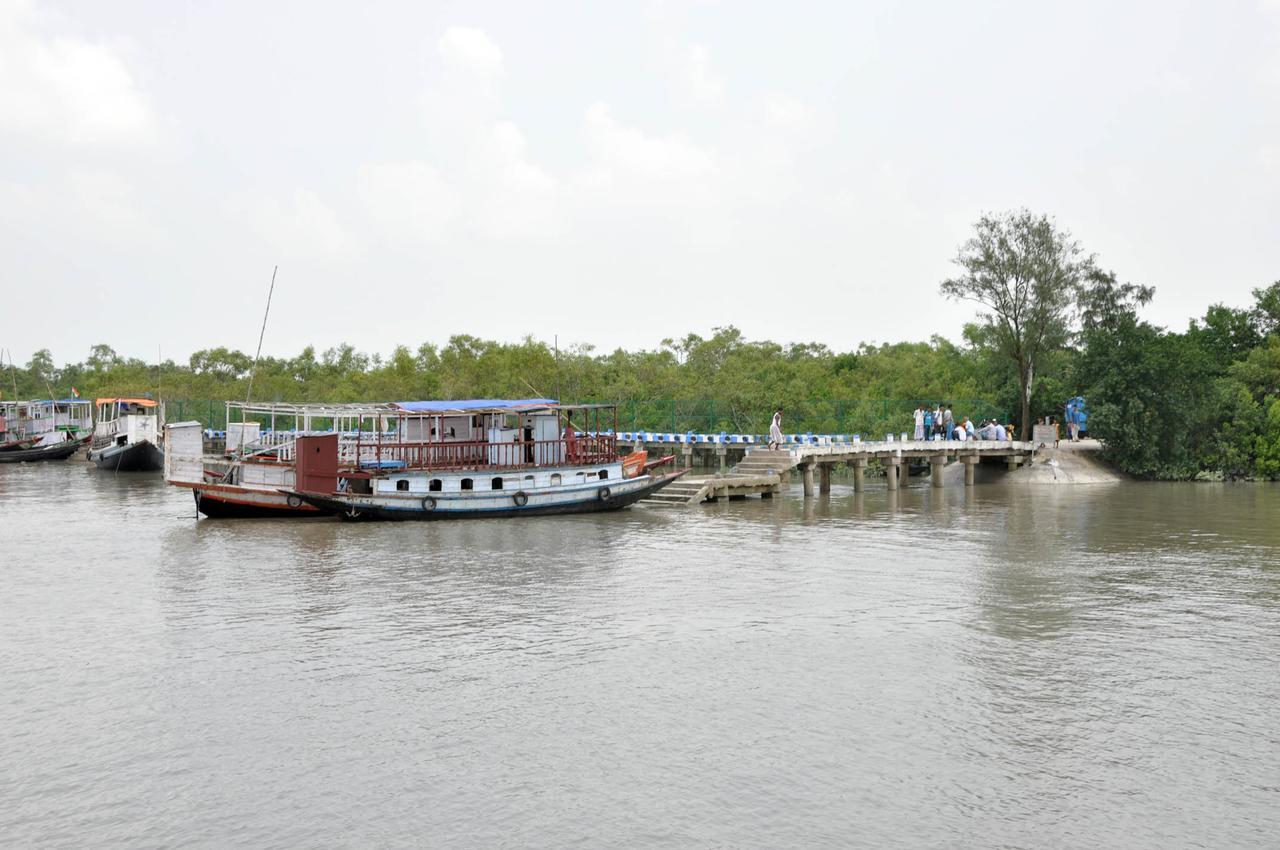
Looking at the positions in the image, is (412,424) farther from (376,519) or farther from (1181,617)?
(1181,617)

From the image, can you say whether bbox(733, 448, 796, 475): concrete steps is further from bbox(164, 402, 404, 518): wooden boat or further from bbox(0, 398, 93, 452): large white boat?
bbox(0, 398, 93, 452): large white boat

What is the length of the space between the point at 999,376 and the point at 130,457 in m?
49.2

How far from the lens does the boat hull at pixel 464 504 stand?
108ft

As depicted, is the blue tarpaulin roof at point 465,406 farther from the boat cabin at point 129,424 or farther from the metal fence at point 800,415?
the boat cabin at point 129,424

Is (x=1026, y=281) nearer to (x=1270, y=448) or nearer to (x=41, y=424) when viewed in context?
(x=1270, y=448)

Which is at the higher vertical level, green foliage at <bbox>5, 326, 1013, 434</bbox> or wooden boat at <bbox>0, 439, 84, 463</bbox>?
green foliage at <bbox>5, 326, 1013, 434</bbox>

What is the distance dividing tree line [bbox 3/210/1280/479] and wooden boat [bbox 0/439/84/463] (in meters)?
20.2

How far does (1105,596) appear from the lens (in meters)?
20.8

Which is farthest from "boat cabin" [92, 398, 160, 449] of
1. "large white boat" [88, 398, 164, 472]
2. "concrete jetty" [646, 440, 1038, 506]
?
"concrete jetty" [646, 440, 1038, 506]

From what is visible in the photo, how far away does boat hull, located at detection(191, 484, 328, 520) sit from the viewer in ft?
111

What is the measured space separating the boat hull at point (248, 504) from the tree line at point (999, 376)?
78.2 feet

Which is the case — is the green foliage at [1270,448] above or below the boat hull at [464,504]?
above

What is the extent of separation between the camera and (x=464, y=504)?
33.7 meters

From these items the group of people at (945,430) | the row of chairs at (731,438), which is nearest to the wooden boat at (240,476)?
the row of chairs at (731,438)
